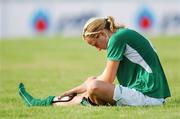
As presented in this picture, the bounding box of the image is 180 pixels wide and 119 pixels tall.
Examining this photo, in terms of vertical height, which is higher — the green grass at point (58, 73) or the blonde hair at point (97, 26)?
the blonde hair at point (97, 26)

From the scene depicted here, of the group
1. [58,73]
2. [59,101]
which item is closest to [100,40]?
[59,101]

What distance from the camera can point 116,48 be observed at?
31.0ft

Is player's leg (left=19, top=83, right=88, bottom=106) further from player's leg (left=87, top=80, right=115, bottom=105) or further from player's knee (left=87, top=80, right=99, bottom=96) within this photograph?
player's knee (left=87, top=80, right=99, bottom=96)

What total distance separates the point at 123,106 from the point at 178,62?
9.86 m

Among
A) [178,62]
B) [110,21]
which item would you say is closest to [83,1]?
[178,62]

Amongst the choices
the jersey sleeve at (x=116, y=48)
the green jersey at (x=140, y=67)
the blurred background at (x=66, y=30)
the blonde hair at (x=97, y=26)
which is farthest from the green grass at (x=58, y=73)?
the blonde hair at (x=97, y=26)

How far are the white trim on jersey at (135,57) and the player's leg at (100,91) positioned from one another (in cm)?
40

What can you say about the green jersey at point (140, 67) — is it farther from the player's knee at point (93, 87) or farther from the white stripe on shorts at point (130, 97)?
the player's knee at point (93, 87)

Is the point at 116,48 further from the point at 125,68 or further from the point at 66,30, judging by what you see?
the point at 66,30

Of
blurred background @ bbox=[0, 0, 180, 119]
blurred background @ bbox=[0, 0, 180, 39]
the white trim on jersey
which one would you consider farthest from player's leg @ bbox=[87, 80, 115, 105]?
blurred background @ bbox=[0, 0, 180, 39]

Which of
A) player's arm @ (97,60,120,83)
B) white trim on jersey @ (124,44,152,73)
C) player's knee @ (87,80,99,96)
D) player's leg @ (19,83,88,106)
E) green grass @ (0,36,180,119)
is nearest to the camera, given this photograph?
green grass @ (0,36,180,119)

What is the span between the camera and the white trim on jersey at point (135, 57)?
955 centimetres

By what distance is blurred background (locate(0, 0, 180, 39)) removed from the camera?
84.6ft

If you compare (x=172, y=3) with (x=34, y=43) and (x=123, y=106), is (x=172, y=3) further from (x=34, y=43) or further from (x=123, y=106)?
(x=123, y=106)
